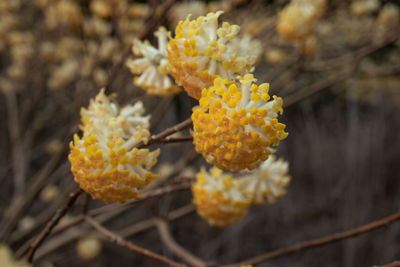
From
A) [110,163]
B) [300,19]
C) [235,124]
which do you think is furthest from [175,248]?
[300,19]

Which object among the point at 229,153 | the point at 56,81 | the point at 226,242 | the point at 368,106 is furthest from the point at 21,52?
the point at 368,106

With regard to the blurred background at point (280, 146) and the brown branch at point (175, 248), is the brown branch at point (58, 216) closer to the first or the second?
the brown branch at point (175, 248)

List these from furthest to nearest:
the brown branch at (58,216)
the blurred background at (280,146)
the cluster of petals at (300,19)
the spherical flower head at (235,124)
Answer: the blurred background at (280,146) < the cluster of petals at (300,19) < the brown branch at (58,216) < the spherical flower head at (235,124)

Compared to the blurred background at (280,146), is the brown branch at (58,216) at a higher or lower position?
lower

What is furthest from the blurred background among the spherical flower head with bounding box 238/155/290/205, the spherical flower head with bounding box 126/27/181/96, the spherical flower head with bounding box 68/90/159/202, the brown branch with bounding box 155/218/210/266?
the spherical flower head with bounding box 68/90/159/202

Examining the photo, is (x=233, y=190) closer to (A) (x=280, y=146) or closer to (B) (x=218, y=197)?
(B) (x=218, y=197)

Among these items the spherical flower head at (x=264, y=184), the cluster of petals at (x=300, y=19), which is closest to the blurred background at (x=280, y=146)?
the cluster of petals at (x=300, y=19)
